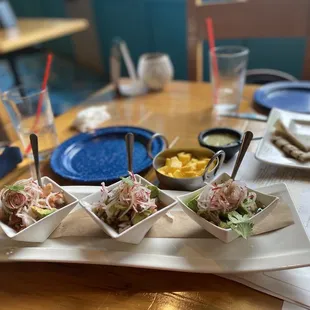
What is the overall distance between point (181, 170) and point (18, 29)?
2368 mm

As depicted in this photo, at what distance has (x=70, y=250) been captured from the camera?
65 centimetres

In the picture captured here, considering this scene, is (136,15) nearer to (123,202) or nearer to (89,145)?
(89,145)

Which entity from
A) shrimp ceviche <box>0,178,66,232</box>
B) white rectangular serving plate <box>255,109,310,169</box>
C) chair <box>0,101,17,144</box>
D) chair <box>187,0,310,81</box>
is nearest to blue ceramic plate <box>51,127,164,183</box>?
shrimp ceviche <box>0,178,66,232</box>

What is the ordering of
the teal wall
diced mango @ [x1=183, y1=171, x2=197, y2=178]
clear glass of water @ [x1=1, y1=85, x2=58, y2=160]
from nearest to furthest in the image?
diced mango @ [x1=183, y1=171, x2=197, y2=178]
clear glass of water @ [x1=1, y1=85, x2=58, y2=160]
the teal wall

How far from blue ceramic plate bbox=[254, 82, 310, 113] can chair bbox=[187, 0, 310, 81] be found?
0.68 ft

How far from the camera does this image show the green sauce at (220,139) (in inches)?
37.2

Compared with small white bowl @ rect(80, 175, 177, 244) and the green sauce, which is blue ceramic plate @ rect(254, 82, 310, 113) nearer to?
the green sauce

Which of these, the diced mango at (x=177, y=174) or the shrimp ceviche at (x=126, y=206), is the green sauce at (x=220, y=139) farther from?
the shrimp ceviche at (x=126, y=206)

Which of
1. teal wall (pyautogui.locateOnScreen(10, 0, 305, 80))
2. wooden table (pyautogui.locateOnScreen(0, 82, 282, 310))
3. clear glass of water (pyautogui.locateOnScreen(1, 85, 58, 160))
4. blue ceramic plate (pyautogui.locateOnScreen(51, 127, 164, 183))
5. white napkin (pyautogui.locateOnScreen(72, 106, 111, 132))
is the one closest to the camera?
wooden table (pyautogui.locateOnScreen(0, 82, 282, 310))

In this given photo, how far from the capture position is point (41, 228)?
2.14ft

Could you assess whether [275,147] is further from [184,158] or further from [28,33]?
[28,33]

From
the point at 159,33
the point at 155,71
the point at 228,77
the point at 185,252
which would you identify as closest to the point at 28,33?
the point at 159,33

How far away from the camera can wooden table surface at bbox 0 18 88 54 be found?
7.73 ft

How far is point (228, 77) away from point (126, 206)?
780 mm
